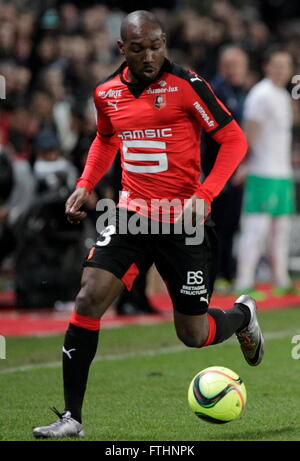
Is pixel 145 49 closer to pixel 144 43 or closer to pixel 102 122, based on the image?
pixel 144 43

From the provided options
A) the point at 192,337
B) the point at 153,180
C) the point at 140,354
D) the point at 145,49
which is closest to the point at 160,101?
the point at 145,49

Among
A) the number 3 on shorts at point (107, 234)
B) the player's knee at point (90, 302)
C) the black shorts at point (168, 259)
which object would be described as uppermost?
the number 3 on shorts at point (107, 234)

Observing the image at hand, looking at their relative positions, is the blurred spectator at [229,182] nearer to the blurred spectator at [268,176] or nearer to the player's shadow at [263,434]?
the blurred spectator at [268,176]

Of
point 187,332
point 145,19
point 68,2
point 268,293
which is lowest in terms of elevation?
point 268,293

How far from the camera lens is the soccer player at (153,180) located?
6176 millimetres

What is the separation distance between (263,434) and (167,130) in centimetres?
192

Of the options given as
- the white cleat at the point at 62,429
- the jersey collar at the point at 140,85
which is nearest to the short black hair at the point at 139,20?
the jersey collar at the point at 140,85

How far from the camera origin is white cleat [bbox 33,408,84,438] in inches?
233

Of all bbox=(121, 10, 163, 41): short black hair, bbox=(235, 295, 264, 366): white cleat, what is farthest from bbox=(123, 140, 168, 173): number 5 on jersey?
bbox=(235, 295, 264, 366): white cleat

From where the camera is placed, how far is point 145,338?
33.5ft

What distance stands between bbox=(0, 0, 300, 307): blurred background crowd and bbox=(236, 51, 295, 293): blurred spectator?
14.3 inches
